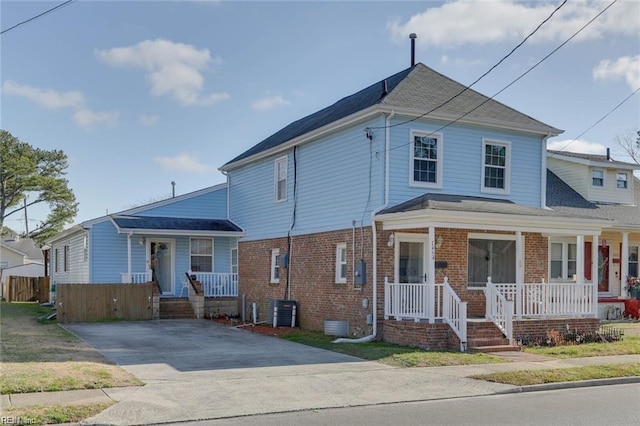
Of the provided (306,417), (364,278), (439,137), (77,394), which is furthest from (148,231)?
(306,417)

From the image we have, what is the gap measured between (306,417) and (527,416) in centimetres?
303

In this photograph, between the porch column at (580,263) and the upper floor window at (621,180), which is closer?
the porch column at (580,263)

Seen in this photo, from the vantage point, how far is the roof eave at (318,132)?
17.5 metres

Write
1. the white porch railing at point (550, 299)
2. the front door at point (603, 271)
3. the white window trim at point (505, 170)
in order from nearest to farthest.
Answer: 1. the white porch railing at point (550, 299)
2. the white window trim at point (505, 170)
3. the front door at point (603, 271)

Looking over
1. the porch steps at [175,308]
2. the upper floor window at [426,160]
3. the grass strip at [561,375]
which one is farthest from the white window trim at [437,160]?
the porch steps at [175,308]

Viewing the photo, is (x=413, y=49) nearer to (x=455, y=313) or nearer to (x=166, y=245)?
(x=455, y=313)

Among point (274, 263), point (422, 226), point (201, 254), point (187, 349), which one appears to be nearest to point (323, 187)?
point (274, 263)

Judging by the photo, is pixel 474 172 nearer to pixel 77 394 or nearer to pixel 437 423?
pixel 437 423

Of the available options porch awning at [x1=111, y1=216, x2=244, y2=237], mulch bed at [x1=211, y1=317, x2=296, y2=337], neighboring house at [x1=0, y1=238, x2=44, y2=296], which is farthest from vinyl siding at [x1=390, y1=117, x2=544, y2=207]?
neighboring house at [x1=0, y1=238, x2=44, y2=296]

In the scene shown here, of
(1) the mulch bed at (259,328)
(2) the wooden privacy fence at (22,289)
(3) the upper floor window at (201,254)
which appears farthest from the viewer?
(2) the wooden privacy fence at (22,289)

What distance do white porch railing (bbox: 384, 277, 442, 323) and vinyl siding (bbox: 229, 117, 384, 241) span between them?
81.1 inches

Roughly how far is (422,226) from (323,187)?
5020mm

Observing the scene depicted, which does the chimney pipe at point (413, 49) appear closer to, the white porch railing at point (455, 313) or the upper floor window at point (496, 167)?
the upper floor window at point (496, 167)

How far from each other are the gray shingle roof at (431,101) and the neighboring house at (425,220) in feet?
0.17
